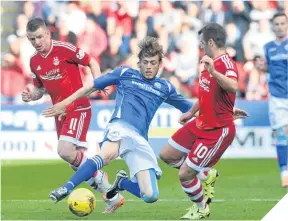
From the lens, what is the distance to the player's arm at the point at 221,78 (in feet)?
32.4

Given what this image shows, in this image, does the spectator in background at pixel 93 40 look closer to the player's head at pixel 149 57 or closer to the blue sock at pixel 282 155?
the blue sock at pixel 282 155

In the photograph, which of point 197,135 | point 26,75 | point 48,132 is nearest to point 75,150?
point 197,135

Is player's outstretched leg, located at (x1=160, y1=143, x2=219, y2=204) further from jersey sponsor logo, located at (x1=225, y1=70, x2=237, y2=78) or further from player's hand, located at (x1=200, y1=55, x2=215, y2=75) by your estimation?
player's hand, located at (x1=200, y1=55, x2=215, y2=75)

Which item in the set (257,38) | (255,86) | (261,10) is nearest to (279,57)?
(255,86)

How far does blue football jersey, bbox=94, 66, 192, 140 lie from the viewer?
10.5 meters

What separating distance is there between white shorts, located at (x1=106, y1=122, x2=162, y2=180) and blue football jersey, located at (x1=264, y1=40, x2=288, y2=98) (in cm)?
443

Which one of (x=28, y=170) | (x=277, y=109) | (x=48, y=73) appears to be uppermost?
(x=48, y=73)

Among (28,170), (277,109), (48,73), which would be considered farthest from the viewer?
(28,170)

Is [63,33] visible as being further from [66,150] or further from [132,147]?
[132,147]

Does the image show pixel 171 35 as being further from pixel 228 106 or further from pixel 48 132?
pixel 228 106

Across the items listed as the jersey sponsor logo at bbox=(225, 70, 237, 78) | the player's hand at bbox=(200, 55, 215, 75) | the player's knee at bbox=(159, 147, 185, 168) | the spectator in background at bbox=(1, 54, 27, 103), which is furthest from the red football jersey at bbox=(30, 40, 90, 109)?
the spectator in background at bbox=(1, 54, 27, 103)

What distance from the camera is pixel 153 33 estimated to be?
20.3 meters

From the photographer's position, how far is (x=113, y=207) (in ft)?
36.7

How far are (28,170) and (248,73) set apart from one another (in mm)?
5547
